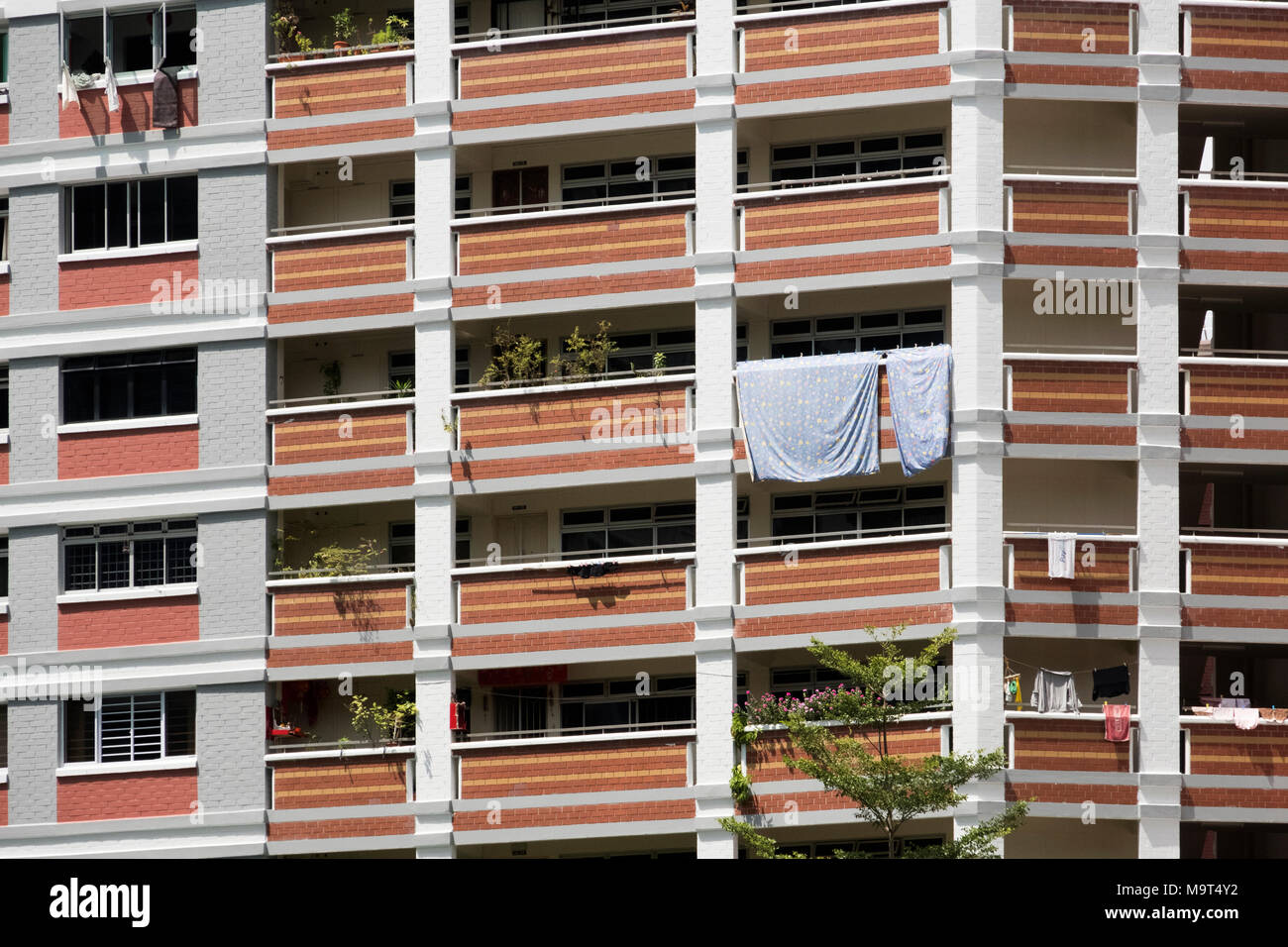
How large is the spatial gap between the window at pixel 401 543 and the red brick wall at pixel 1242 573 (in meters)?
15.6

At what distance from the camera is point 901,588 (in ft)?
134

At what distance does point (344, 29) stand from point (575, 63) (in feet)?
17.6

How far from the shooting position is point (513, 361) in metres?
43.7

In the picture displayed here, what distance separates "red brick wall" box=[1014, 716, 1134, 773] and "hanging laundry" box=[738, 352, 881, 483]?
226 inches

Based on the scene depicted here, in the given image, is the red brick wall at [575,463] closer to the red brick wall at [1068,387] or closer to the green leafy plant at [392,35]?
the red brick wall at [1068,387]

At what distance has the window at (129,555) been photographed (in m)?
44.0

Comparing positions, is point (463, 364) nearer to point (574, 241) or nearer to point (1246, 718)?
point (574, 241)

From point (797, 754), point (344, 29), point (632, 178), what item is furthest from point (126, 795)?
point (344, 29)

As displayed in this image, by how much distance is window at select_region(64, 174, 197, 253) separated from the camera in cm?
4500

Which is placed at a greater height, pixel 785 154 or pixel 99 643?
pixel 785 154
